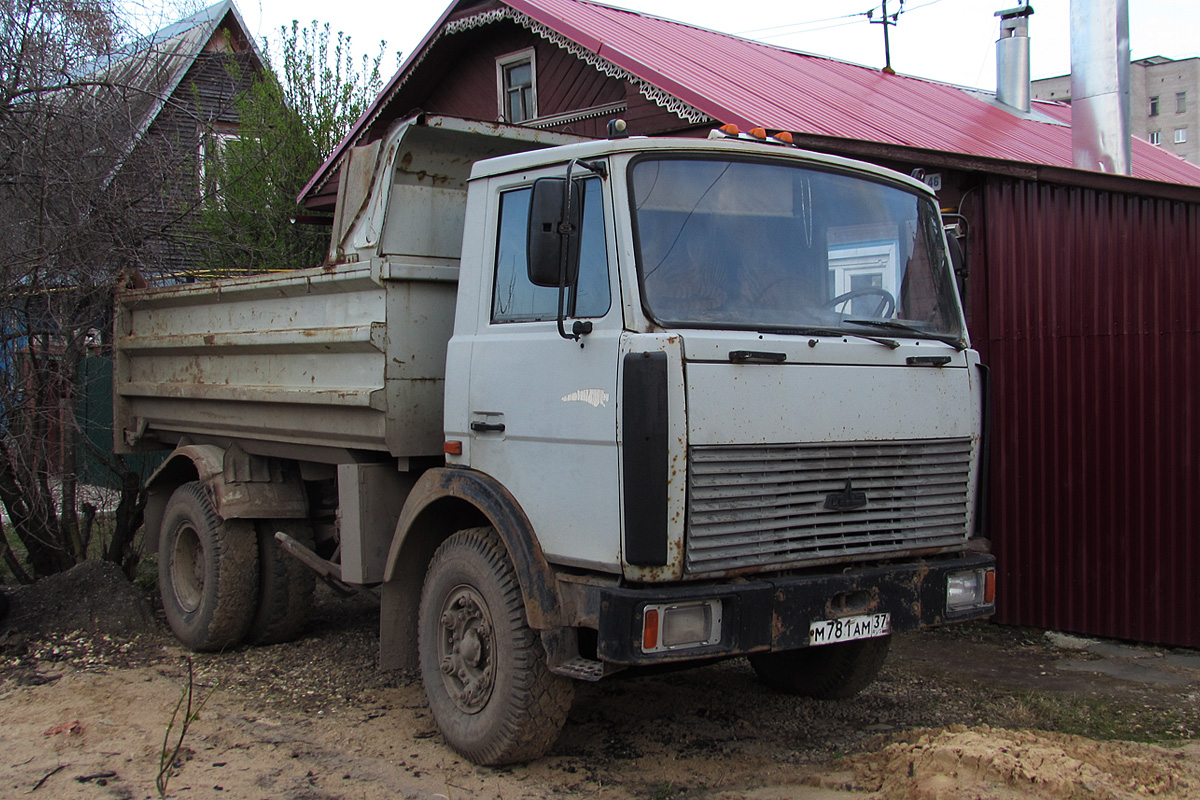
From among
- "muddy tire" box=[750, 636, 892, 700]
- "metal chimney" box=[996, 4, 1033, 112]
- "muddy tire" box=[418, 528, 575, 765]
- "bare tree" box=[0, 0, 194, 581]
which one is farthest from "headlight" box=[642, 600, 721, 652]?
"metal chimney" box=[996, 4, 1033, 112]

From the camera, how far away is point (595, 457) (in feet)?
12.8

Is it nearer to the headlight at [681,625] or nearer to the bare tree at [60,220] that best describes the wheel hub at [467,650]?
the headlight at [681,625]

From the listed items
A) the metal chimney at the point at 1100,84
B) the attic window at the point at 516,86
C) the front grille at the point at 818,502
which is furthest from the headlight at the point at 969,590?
the attic window at the point at 516,86

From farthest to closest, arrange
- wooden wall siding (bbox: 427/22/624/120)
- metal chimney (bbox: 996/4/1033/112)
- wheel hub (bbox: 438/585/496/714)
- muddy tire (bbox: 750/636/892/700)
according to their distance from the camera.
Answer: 1. metal chimney (bbox: 996/4/1033/112)
2. wooden wall siding (bbox: 427/22/624/120)
3. muddy tire (bbox: 750/636/892/700)
4. wheel hub (bbox: 438/585/496/714)

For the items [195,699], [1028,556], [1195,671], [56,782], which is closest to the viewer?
[56,782]

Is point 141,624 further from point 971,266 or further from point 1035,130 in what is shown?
point 1035,130

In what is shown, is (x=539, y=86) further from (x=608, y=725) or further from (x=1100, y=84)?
(x=608, y=725)

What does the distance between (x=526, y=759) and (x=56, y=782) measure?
183cm

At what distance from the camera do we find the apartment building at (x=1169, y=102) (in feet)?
178

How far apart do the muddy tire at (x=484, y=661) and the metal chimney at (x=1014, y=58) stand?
40.0 feet

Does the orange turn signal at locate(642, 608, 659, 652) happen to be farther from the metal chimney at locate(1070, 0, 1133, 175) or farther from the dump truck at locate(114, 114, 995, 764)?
the metal chimney at locate(1070, 0, 1133, 175)

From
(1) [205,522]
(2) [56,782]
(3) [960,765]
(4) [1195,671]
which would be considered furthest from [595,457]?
(4) [1195,671]

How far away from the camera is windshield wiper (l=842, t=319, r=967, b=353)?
4285 mm

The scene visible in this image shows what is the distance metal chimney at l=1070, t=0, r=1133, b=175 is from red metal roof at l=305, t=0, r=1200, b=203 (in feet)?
1.30
